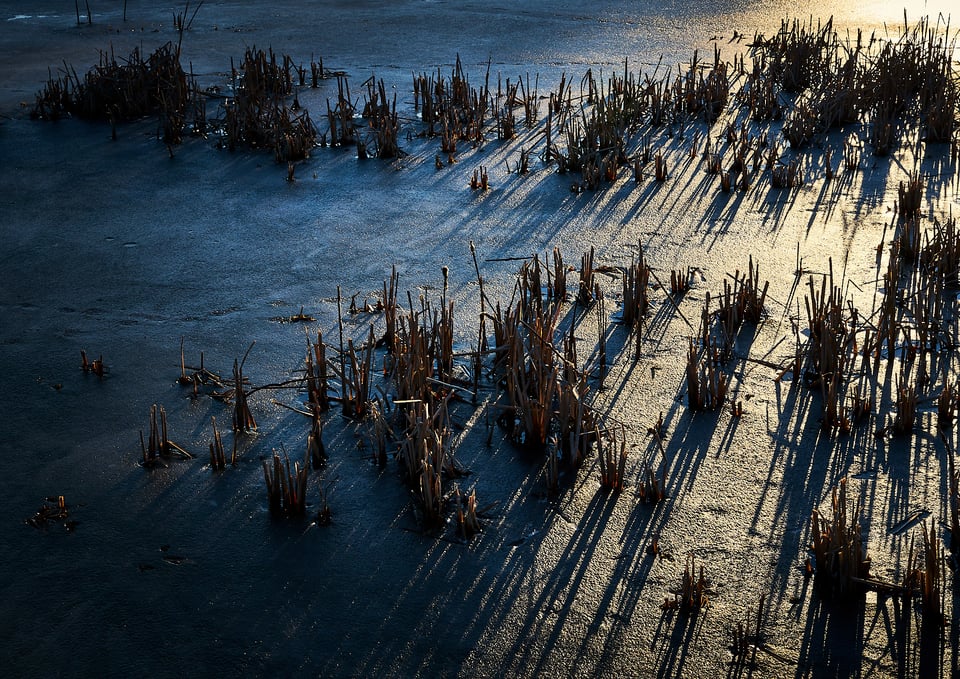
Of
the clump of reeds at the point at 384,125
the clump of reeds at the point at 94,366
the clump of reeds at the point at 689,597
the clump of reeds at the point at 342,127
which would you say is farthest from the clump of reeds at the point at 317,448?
the clump of reeds at the point at 342,127

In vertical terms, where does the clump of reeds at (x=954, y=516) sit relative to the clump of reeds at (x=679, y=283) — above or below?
below

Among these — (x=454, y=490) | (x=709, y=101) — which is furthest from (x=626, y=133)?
(x=454, y=490)

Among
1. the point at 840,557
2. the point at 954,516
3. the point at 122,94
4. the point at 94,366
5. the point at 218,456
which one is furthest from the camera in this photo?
the point at 122,94

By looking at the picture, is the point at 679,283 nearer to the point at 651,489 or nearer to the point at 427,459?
the point at 651,489

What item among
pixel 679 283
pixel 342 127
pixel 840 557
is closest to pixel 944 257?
pixel 679 283

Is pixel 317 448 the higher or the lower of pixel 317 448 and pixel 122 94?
the lower

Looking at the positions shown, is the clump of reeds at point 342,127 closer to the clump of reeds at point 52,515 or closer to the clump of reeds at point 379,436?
the clump of reeds at point 379,436
